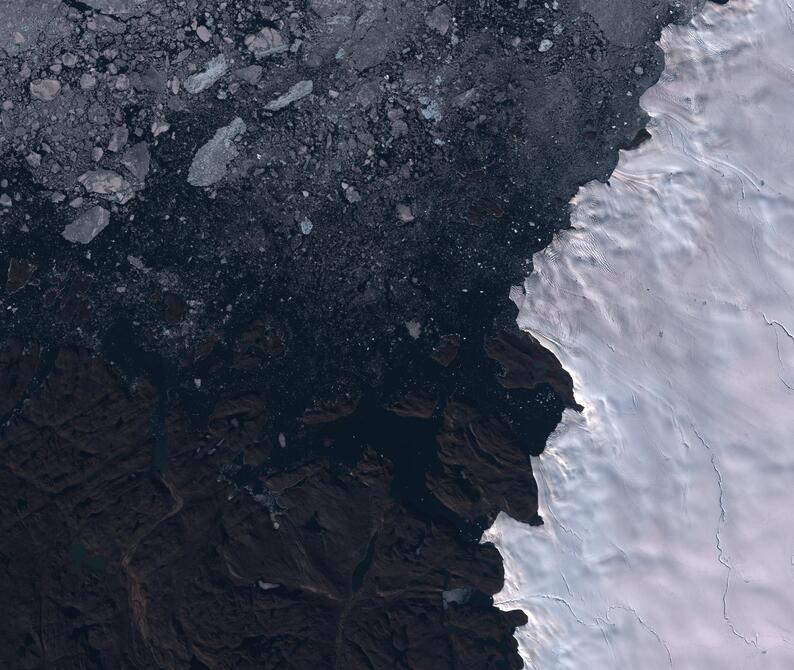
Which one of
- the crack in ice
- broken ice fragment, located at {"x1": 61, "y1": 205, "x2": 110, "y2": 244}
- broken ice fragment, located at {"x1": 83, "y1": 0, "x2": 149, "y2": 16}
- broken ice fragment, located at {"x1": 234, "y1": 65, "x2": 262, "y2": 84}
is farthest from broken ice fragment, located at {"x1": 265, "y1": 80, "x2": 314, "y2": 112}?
the crack in ice

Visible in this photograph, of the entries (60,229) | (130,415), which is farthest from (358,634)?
(60,229)

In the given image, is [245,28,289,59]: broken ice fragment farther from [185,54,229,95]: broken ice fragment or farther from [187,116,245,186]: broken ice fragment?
[187,116,245,186]: broken ice fragment

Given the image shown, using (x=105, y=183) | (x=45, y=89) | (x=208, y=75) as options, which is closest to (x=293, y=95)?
(x=208, y=75)

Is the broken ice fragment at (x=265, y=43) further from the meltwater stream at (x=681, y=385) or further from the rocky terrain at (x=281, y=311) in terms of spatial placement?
the meltwater stream at (x=681, y=385)

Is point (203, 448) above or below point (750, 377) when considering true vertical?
above

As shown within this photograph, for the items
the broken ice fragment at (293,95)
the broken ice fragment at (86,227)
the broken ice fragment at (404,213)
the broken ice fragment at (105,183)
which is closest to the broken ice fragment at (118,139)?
the broken ice fragment at (105,183)

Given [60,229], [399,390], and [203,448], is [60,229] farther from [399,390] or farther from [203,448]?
[399,390]
